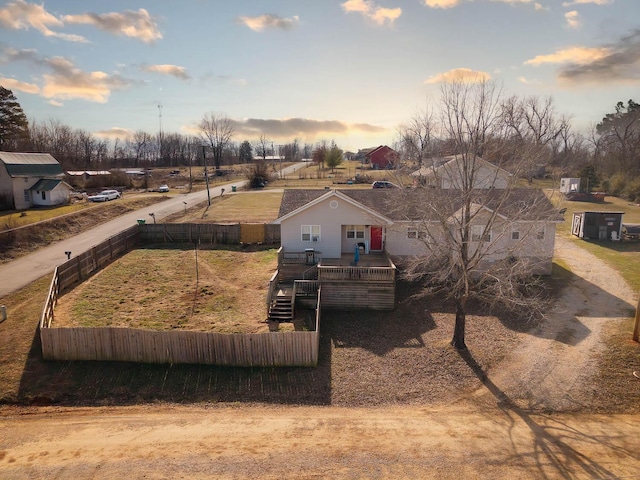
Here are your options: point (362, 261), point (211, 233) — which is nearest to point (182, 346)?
point (362, 261)

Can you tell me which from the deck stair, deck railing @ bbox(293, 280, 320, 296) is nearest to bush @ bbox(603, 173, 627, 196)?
deck railing @ bbox(293, 280, 320, 296)

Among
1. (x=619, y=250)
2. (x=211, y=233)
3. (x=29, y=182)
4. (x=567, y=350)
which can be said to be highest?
(x=29, y=182)

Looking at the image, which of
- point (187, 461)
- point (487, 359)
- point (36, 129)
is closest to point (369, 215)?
point (487, 359)

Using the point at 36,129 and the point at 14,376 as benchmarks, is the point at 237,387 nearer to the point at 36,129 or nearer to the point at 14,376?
the point at 14,376

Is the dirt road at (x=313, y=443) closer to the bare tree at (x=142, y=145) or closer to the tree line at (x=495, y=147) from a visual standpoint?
the tree line at (x=495, y=147)

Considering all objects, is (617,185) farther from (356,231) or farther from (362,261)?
(362,261)
